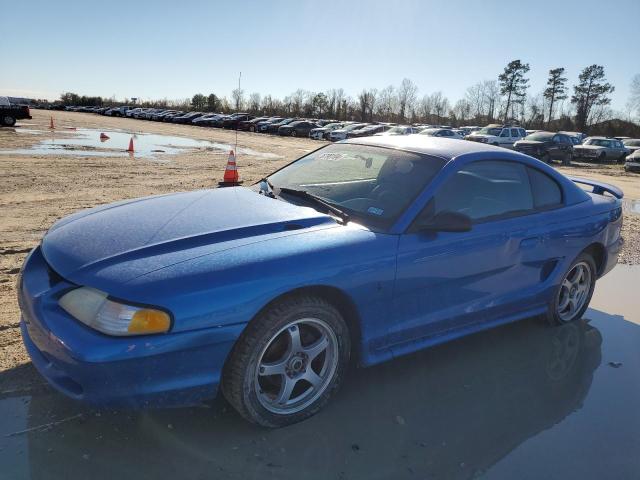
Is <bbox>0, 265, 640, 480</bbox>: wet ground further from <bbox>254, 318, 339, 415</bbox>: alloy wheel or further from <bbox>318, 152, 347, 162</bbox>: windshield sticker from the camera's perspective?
<bbox>318, 152, 347, 162</bbox>: windshield sticker

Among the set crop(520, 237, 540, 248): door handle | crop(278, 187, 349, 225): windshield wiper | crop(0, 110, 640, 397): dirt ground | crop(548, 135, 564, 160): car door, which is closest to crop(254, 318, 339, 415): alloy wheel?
crop(278, 187, 349, 225): windshield wiper

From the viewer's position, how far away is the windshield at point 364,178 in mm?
3207

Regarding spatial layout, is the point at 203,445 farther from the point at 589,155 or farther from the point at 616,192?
the point at 589,155

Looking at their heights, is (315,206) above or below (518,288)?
above

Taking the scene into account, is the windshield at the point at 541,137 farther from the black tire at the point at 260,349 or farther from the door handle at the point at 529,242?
the black tire at the point at 260,349

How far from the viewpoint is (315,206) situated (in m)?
3.33

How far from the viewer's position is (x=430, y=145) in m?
3.71

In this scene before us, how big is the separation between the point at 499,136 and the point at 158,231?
2733 cm

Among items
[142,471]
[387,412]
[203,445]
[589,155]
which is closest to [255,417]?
[203,445]

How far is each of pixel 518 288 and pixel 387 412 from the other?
4.76ft

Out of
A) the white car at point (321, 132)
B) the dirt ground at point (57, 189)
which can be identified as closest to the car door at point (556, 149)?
the dirt ground at point (57, 189)

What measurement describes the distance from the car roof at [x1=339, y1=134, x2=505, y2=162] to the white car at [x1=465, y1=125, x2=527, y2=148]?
78.3 feet

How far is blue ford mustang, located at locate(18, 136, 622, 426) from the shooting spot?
2.29 metres

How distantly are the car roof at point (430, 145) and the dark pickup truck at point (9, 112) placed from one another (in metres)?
27.3
